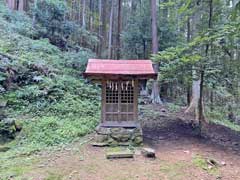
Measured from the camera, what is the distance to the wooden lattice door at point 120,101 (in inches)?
331

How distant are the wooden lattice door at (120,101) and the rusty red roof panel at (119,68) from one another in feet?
1.29

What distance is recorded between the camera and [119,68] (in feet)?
27.4

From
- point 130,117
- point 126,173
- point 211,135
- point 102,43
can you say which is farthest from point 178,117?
point 102,43

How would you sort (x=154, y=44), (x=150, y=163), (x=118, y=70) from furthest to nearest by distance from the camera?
(x=154, y=44), (x=118, y=70), (x=150, y=163)

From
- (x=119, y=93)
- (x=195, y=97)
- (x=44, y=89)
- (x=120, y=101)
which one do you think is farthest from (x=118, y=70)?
(x=195, y=97)

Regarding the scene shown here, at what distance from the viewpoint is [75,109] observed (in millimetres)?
10328

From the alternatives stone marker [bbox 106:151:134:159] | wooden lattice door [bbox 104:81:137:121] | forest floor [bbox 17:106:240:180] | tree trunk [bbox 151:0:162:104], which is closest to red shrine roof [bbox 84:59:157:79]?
wooden lattice door [bbox 104:81:137:121]

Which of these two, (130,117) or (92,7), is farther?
(92,7)

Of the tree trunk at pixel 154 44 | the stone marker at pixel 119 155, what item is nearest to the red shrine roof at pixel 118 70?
the stone marker at pixel 119 155

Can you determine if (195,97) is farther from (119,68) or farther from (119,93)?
(119,68)

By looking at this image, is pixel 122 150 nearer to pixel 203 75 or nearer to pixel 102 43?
pixel 203 75

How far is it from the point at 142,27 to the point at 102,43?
760cm

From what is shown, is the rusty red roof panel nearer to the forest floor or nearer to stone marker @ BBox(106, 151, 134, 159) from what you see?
the forest floor

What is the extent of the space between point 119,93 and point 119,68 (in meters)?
0.70
